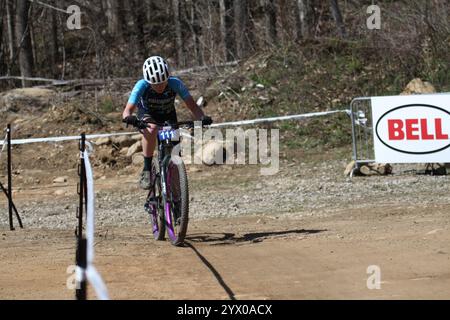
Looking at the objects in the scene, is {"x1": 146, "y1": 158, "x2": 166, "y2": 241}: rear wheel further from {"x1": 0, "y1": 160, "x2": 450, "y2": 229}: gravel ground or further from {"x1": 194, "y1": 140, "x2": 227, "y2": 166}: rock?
{"x1": 194, "y1": 140, "x2": 227, "y2": 166}: rock

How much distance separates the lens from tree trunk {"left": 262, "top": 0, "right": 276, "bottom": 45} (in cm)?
2338

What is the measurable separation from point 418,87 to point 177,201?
11.1 m

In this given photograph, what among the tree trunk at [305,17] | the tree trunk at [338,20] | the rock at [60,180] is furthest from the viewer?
the tree trunk at [305,17]

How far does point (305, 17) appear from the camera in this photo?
24.1 metres

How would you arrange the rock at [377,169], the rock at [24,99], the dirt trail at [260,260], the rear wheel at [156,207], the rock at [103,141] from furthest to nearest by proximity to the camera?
the rock at [24,99], the rock at [103,141], the rock at [377,169], the rear wheel at [156,207], the dirt trail at [260,260]

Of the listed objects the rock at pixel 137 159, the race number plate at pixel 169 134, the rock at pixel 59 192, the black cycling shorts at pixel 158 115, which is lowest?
the rock at pixel 59 192

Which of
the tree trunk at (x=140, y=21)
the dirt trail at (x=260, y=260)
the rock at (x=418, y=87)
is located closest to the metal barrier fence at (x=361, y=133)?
the rock at (x=418, y=87)

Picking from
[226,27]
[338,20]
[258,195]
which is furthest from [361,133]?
[226,27]

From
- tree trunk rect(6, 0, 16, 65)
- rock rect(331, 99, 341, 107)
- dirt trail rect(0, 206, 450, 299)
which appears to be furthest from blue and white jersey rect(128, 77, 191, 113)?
tree trunk rect(6, 0, 16, 65)

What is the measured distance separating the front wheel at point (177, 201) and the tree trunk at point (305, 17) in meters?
15.3

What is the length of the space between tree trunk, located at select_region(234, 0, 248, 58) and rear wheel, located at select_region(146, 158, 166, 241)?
1479 cm

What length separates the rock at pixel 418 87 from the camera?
59.9 ft

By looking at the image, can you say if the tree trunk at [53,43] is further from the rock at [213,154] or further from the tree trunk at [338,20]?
the rock at [213,154]

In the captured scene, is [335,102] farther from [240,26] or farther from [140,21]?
[140,21]
